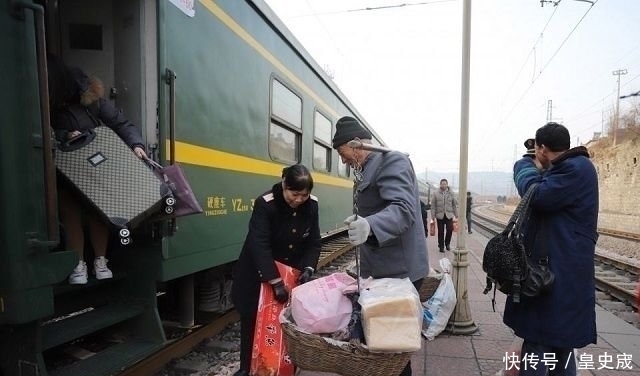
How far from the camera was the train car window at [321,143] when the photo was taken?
6.91 m

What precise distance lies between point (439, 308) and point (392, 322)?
9.36 ft

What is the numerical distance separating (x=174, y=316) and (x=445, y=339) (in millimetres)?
2502

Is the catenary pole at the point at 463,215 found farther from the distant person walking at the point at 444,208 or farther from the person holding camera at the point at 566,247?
the distant person walking at the point at 444,208

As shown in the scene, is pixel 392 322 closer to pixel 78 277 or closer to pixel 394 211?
→ pixel 394 211

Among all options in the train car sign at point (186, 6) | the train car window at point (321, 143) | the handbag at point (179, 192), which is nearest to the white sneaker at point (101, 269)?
the handbag at point (179, 192)

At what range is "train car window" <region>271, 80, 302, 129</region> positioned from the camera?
16.6ft

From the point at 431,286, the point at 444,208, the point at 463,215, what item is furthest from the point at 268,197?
the point at 444,208

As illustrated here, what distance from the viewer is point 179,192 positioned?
9.92 feet

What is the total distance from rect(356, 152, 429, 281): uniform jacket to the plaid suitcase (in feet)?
4.06

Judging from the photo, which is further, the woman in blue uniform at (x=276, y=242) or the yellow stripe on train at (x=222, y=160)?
the yellow stripe on train at (x=222, y=160)

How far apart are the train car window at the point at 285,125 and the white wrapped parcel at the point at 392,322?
11.1 ft

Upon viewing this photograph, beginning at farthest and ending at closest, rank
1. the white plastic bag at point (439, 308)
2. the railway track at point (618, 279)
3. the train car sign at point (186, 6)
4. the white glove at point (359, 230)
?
the railway track at point (618, 279)
the white plastic bag at point (439, 308)
the train car sign at point (186, 6)
the white glove at point (359, 230)

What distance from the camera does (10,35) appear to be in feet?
7.11

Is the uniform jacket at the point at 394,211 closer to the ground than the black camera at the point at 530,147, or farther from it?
closer to the ground
